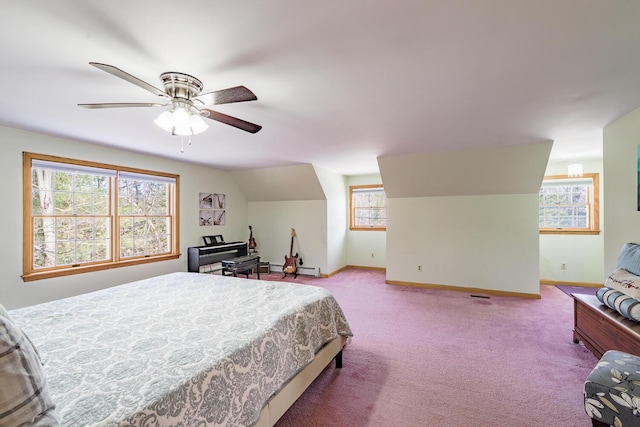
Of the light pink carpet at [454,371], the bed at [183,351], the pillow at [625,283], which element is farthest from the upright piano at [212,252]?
the pillow at [625,283]

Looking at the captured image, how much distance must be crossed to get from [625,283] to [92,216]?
5856 mm

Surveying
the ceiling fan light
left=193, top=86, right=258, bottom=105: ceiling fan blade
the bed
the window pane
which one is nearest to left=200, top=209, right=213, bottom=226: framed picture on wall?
the bed

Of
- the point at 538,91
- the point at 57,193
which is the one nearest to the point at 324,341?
the point at 538,91

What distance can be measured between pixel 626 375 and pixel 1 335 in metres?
2.71

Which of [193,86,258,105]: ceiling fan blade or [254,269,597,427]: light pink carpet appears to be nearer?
[193,86,258,105]: ceiling fan blade

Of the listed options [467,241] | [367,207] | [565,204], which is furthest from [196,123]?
[565,204]

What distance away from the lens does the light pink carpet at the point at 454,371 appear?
1.83 m

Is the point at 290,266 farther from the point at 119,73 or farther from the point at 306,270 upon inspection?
the point at 119,73

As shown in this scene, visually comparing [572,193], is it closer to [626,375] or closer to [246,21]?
[626,375]

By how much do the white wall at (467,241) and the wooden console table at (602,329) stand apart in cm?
180

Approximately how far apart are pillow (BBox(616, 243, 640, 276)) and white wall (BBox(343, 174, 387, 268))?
4140 millimetres

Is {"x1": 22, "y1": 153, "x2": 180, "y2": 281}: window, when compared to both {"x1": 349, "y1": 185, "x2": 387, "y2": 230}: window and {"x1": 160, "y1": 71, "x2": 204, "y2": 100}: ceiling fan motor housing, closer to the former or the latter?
{"x1": 160, "y1": 71, "x2": 204, "y2": 100}: ceiling fan motor housing

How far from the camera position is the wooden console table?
6.21ft

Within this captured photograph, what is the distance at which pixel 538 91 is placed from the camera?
212 cm
